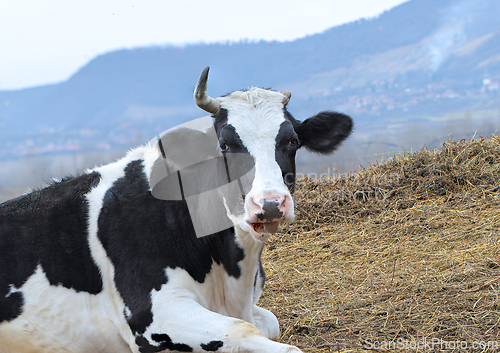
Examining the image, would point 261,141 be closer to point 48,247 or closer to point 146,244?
point 146,244

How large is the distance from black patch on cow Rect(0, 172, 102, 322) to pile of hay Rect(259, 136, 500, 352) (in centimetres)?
185

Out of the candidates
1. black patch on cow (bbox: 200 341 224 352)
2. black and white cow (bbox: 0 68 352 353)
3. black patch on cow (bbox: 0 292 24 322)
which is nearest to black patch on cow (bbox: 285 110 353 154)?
black and white cow (bbox: 0 68 352 353)

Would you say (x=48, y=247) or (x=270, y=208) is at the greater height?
(x=270, y=208)

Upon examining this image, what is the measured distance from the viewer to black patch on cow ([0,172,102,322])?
3172 mm

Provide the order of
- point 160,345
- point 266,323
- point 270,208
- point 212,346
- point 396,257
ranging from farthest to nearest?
point 396,257
point 266,323
point 160,345
point 212,346
point 270,208

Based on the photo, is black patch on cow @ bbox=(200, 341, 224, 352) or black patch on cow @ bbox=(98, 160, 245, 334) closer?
black patch on cow @ bbox=(200, 341, 224, 352)

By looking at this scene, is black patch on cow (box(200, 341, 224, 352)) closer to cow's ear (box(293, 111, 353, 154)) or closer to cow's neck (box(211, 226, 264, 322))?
cow's neck (box(211, 226, 264, 322))

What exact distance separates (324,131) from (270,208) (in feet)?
5.34

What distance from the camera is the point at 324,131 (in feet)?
12.8

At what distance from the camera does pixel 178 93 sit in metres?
82.9

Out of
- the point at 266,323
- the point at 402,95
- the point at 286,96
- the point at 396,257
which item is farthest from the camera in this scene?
the point at 402,95

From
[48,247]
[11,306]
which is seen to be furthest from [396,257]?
[11,306]

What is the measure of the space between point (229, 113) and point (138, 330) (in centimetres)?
166

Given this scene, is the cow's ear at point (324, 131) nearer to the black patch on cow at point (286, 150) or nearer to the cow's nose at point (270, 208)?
the black patch on cow at point (286, 150)
